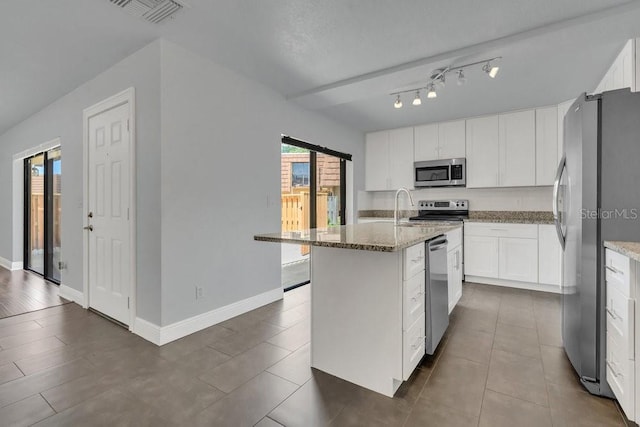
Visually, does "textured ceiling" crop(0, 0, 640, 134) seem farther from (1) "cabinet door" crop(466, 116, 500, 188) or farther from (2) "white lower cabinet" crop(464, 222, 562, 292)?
(2) "white lower cabinet" crop(464, 222, 562, 292)

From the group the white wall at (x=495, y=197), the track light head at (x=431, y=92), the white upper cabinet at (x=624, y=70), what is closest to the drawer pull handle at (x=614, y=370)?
the white upper cabinet at (x=624, y=70)

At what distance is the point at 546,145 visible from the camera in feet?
13.2

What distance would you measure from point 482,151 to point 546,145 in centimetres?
75

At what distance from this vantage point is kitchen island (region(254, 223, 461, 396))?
5.55ft

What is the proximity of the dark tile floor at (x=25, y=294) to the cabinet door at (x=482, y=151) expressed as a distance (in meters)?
5.53

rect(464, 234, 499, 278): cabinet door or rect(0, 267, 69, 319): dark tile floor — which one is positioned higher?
rect(464, 234, 499, 278): cabinet door

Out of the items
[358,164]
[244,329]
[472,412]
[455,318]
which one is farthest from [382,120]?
[472,412]

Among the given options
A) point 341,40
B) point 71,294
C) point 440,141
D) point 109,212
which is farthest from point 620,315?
point 71,294

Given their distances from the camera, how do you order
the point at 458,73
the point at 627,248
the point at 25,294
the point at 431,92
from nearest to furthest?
1. the point at 627,248
2. the point at 431,92
3. the point at 458,73
4. the point at 25,294

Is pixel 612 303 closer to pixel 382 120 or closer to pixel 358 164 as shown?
pixel 382 120

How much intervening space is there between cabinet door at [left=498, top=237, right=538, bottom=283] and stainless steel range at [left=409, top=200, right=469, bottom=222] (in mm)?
736

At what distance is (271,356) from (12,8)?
9.64 ft

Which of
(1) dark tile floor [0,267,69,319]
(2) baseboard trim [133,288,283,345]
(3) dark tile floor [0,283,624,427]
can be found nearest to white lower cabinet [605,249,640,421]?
(3) dark tile floor [0,283,624,427]

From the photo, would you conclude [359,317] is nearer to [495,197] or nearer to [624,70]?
[624,70]
